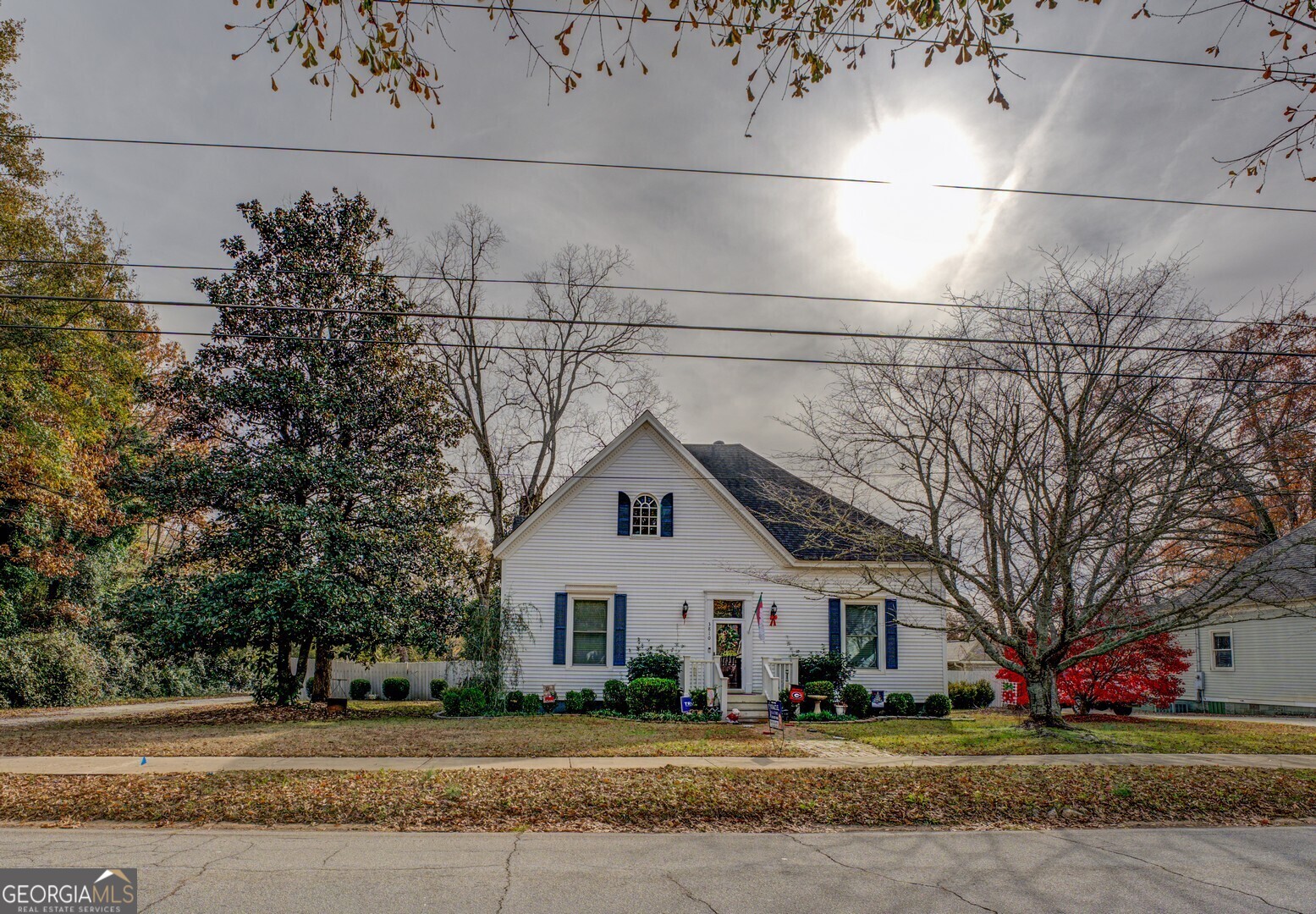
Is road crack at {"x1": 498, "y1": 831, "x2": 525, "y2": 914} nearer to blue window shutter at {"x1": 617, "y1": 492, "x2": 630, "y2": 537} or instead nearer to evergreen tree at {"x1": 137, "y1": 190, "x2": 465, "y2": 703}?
evergreen tree at {"x1": 137, "y1": 190, "x2": 465, "y2": 703}

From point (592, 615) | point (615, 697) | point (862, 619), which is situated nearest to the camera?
point (615, 697)

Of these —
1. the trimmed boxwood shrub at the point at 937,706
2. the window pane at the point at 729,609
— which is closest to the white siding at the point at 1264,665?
the trimmed boxwood shrub at the point at 937,706

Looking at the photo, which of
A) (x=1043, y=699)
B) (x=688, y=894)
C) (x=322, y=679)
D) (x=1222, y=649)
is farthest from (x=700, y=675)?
(x=1222, y=649)

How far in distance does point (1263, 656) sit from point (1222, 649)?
2017 millimetres

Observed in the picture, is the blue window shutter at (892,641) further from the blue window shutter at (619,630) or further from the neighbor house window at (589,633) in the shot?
the neighbor house window at (589,633)

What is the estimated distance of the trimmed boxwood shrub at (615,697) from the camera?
1786 cm

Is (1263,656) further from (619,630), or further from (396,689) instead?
(396,689)

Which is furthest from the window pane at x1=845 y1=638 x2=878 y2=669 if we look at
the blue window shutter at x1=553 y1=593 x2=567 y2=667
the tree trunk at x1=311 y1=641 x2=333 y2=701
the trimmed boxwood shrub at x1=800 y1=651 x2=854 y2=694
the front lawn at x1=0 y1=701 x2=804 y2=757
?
the tree trunk at x1=311 y1=641 x2=333 y2=701

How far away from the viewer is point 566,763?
33.8ft

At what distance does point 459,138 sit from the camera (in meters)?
9.38

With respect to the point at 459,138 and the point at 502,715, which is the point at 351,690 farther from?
the point at 459,138

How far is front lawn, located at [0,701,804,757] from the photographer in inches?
434

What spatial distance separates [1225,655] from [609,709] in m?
21.0

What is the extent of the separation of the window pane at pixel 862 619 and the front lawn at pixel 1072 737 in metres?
2.71
